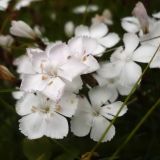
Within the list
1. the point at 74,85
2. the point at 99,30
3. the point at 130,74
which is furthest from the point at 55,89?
the point at 99,30

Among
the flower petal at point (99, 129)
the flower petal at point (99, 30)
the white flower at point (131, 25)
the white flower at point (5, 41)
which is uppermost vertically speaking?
the white flower at point (131, 25)

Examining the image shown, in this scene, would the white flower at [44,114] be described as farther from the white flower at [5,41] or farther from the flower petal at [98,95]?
the white flower at [5,41]

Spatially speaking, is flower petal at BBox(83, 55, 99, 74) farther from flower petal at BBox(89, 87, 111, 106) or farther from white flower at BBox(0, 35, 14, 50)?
white flower at BBox(0, 35, 14, 50)

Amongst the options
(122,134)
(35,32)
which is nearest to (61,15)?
(35,32)

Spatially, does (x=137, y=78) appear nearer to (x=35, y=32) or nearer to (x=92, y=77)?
(x=92, y=77)

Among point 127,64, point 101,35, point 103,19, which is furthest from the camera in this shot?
point 103,19

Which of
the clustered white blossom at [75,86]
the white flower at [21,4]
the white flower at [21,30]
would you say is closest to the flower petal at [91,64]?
the clustered white blossom at [75,86]

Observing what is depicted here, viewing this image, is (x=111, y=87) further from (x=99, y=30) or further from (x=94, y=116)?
(x=99, y=30)
